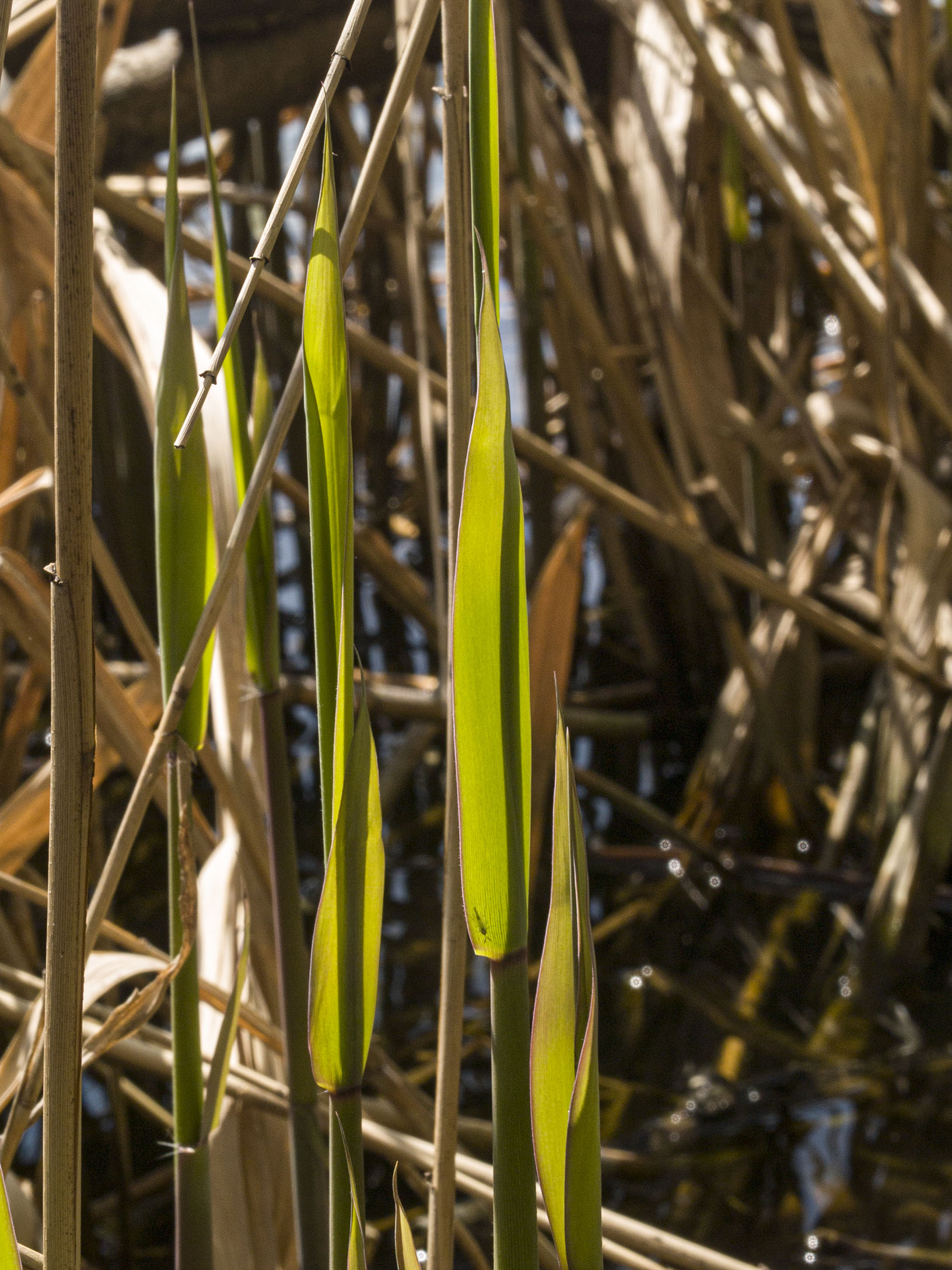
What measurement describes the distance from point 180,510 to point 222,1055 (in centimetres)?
18

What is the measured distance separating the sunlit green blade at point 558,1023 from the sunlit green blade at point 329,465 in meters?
0.06

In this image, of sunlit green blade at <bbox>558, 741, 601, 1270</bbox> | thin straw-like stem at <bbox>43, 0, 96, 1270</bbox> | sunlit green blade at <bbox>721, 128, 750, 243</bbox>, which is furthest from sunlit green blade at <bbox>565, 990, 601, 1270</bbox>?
sunlit green blade at <bbox>721, 128, 750, 243</bbox>

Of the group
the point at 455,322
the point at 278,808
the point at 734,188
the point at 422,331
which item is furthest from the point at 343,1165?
the point at 734,188

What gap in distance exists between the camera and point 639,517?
112cm

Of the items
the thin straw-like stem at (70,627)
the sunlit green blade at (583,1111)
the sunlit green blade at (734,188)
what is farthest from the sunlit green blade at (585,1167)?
the sunlit green blade at (734,188)

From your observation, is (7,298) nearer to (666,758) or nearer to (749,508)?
(749,508)

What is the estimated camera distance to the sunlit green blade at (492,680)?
11.3 inches

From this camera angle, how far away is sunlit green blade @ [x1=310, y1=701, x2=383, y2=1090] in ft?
1.06

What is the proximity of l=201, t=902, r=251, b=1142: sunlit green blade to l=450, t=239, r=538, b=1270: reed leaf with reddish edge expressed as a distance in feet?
0.39

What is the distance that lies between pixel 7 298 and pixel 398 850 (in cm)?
86

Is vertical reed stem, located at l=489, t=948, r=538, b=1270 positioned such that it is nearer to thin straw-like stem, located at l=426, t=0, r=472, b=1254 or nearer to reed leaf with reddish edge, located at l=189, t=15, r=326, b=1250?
thin straw-like stem, located at l=426, t=0, r=472, b=1254

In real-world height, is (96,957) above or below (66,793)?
below

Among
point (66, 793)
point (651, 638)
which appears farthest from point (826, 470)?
point (66, 793)

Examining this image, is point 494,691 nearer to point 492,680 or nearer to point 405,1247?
point 492,680
